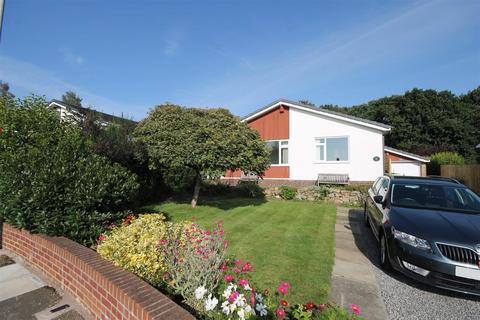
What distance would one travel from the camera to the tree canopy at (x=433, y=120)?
39984mm

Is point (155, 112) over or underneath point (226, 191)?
over

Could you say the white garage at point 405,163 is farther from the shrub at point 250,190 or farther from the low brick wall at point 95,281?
the low brick wall at point 95,281

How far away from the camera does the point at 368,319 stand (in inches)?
134

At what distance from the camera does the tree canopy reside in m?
40.0

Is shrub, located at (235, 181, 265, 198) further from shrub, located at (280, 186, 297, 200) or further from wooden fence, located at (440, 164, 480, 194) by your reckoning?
wooden fence, located at (440, 164, 480, 194)

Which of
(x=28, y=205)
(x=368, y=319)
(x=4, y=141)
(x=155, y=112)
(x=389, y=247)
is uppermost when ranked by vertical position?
(x=155, y=112)

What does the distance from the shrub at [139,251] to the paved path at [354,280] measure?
2.54 meters

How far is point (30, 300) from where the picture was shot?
352cm

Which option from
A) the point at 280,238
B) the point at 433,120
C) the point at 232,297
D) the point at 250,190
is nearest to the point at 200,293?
the point at 232,297

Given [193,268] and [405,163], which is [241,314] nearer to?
[193,268]

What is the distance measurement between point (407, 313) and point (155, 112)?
910 centimetres

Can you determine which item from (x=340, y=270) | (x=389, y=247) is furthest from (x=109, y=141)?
(x=389, y=247)

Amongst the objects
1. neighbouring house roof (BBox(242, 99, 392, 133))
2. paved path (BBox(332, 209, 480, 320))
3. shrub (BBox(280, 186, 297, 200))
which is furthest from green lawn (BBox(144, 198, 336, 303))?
neighbouring house roof (BBox(242, 99, 392, 133))

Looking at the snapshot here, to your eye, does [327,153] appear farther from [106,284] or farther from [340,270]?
[106,284]
